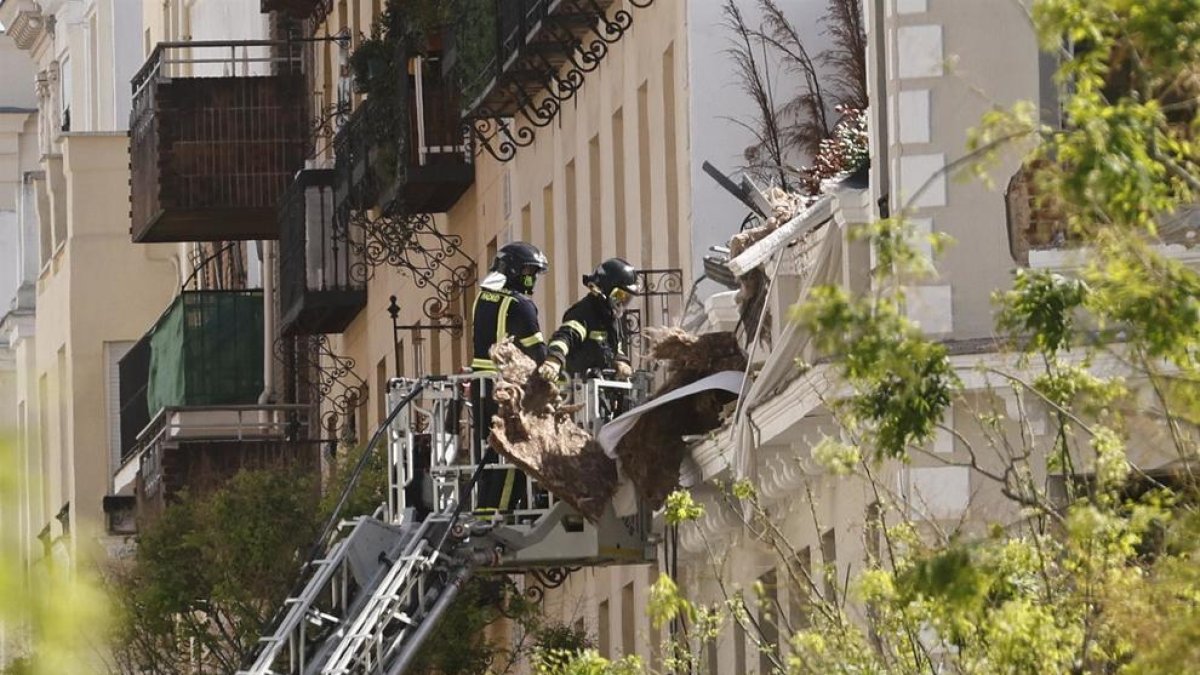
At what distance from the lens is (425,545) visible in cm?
2498

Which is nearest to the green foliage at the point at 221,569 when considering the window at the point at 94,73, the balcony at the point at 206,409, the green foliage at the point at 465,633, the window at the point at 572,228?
the window at the point at 572,228

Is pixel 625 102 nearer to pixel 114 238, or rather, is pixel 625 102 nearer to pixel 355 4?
pixel 355 4

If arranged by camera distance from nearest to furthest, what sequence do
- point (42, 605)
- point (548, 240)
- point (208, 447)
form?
point (42, 605) < point (548, 240) < point (208, 447)

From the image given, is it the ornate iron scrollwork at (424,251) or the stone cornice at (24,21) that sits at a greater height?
the stone cornice at (24,21)

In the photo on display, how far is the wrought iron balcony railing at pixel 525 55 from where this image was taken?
103ft

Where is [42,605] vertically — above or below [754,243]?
below

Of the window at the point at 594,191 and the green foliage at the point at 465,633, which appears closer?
the green foliage at the point at 465,633

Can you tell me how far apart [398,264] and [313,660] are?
15571 millimetres

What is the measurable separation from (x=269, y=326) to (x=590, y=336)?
28.2 meters

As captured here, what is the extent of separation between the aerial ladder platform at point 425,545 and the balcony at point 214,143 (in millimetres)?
21204

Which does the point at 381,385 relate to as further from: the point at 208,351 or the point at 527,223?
the point at 527,223

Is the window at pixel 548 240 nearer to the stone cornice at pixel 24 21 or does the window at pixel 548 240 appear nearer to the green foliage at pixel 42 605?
the green foliage at pixel 42 605

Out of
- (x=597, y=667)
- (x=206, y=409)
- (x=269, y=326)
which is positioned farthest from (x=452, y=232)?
(x=597, y=667)

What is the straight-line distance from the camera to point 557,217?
34562 mm
